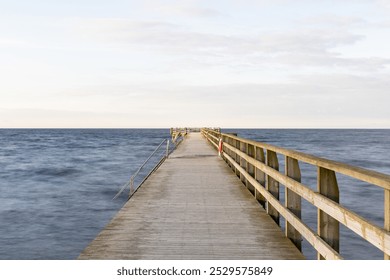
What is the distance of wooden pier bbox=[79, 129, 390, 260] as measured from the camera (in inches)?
167

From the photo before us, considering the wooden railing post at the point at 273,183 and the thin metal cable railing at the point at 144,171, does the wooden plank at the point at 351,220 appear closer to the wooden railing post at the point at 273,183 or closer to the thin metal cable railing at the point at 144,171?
the wooden railing post at the point at 273,183

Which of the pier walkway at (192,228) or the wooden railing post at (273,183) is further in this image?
the wooden railing post at (273,183)

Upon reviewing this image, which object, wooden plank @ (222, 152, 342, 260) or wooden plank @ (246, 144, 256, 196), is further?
wooden plank @ (246, 144, 256, 196)

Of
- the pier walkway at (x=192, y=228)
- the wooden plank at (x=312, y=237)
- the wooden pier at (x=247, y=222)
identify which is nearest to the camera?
the wooden pier at (x=247, y=222)

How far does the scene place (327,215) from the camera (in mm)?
4715

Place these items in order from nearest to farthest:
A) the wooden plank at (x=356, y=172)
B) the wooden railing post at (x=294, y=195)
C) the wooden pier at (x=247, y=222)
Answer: the wooden plank at (x=356, y=172), the wooden pier at (x=247, y=222), the wooden railing post at (x=294, y=195)

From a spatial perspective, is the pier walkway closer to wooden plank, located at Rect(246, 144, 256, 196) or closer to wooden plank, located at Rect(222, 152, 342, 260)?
wooden plank, located at Rect(246, 144, 256, 196)

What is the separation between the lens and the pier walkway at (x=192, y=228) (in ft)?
18.9

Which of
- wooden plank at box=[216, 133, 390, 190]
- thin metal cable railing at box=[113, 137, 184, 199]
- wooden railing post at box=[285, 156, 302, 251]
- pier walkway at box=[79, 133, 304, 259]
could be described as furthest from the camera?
thin metal cable railing at box=[113, 137, 184, 199]

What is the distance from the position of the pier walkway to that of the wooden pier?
0.04 ft

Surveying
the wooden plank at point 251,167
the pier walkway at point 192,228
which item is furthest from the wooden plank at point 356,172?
the wooden plank at point 251,167

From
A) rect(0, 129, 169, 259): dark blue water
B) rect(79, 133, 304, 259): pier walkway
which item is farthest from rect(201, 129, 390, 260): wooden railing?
rect(0, 129, 169, 259): dark blue water
